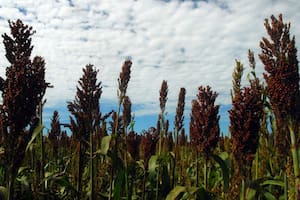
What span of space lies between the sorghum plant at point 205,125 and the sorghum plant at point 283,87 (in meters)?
0.92

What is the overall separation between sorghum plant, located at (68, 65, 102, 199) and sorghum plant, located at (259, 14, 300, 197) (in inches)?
65.8

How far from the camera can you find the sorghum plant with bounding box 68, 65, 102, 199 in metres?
3.66

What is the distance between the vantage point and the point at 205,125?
414 centimetres

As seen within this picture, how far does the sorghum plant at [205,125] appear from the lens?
4059 mm

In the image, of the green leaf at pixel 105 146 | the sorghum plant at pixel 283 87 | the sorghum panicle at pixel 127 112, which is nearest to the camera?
the sorghum plant at pixel 283 87

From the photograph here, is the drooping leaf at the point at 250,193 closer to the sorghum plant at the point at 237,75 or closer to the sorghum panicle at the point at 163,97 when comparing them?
the sorghum plant at the point at 237,75

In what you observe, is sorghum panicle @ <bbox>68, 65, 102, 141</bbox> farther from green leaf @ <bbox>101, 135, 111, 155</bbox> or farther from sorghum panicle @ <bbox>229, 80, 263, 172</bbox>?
sorghum panicle @ <bbox>229, 80, 263, 172</bbox>

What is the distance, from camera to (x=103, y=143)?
4.04 m

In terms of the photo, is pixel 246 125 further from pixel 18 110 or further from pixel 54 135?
pixel 54 135

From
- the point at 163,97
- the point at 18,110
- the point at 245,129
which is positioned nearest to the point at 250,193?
the point at 245,129

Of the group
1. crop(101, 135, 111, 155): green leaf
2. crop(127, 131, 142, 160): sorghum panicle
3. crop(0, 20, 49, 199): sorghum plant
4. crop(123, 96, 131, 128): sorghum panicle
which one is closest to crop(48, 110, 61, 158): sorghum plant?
crop(123, 96, 131, 128): sorghum panicle

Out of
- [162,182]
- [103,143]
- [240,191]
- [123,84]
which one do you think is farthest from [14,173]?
[162,182]

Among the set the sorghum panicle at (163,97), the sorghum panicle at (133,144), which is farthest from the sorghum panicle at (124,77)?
the sorghum panicle at (163,97)

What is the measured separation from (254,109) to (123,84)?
8.61ft
